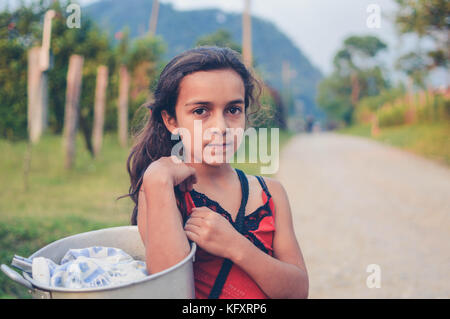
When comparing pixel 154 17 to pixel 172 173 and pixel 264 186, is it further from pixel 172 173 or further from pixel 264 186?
pixel 172 173

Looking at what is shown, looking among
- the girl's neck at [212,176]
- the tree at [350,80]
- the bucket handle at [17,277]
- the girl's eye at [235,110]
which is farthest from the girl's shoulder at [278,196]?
the tree at [350,80]

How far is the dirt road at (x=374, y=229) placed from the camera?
11.2 feet

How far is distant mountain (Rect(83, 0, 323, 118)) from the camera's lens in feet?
12.4

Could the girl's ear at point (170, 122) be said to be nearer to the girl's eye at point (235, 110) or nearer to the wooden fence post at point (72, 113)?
the girl's eye at point (235, 110)

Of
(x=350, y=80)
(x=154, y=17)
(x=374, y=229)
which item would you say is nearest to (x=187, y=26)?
(x=374, y=229)

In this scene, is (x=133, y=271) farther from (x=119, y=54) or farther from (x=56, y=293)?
(x=119, y=54)

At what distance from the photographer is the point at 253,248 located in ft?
3.86

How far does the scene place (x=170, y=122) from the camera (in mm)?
1504

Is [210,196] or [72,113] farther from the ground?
[72,113]

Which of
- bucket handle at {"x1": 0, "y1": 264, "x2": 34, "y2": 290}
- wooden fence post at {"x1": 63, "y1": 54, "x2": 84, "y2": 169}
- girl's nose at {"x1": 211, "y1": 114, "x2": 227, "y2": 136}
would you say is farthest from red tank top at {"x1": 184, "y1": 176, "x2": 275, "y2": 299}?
wooden fence post at {"x1": 63, "y1": 54, "x2": 84, "y2": 169}

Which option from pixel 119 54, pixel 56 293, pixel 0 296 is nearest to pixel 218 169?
pixel 56 293

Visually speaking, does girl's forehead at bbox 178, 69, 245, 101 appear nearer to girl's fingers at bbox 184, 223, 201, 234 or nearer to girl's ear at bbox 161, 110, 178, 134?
girl's ear at bbox 161, 110, 178, 134

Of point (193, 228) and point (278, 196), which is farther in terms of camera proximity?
point (278, 196)

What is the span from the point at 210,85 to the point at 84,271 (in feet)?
2.14
